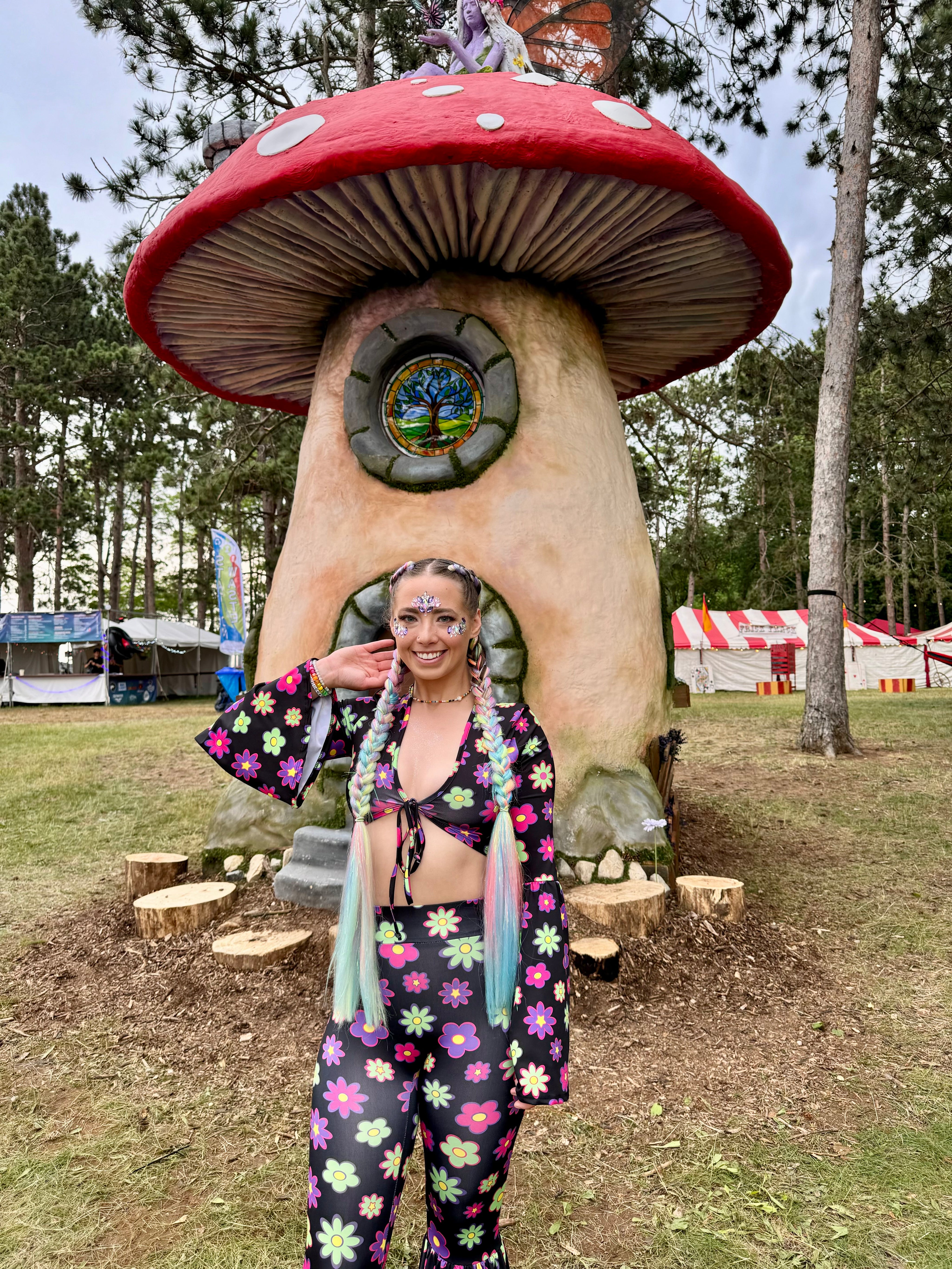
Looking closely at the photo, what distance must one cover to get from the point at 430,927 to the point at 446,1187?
1.66ft

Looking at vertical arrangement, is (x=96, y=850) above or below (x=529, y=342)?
below

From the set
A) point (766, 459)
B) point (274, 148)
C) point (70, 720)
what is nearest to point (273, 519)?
point (70, 720)

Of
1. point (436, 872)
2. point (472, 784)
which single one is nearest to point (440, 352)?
point (472, 784)

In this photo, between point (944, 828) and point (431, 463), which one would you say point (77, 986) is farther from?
point (944, 828)

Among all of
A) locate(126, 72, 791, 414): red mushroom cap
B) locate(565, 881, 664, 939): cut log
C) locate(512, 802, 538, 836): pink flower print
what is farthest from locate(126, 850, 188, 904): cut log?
locate(512, 802, 538, 836): pink flower print

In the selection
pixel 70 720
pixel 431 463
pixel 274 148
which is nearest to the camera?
pixel 274 148

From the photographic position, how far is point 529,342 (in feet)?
17.0

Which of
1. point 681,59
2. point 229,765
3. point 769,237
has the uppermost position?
point 681,59

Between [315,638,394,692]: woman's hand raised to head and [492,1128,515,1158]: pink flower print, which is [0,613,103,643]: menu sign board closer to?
[315,638,394,692]: woman's hand raised to head

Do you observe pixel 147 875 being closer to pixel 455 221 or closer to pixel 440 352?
pixel 440 352

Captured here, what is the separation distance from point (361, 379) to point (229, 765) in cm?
377

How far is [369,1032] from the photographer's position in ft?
5.54

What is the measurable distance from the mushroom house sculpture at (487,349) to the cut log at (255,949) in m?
1.66

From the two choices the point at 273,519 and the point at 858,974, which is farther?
the point at 273,519
